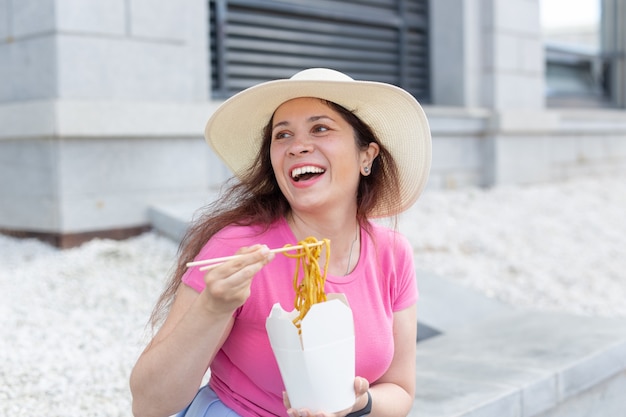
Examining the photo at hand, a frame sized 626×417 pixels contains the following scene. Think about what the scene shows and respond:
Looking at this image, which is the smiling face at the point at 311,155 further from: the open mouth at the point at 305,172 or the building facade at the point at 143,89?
the building facade at the point at 143,89

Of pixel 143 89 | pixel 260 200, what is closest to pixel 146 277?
pixel 143 89

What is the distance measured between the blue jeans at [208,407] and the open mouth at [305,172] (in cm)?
60

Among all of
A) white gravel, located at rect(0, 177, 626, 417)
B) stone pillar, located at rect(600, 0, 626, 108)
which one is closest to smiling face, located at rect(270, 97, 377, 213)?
white gravel, located at rect(0, 177, 626, 417)

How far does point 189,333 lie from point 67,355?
1598 mm

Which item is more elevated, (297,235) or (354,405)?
(297,235)

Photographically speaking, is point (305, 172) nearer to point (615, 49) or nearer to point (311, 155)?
point (311, 155)

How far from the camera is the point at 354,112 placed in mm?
2033

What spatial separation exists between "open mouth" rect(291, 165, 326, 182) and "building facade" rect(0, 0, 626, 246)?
111 inches

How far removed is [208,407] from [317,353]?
0.48 metres

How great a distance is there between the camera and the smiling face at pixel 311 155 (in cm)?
188

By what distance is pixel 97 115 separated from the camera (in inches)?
176

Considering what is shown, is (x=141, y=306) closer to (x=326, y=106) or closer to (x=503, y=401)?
(x=503, y=401)

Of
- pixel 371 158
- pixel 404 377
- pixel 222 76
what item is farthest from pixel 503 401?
pixel 222 76

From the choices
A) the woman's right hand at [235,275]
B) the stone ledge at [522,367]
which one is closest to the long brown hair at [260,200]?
the woman's right hand at [235,275]
